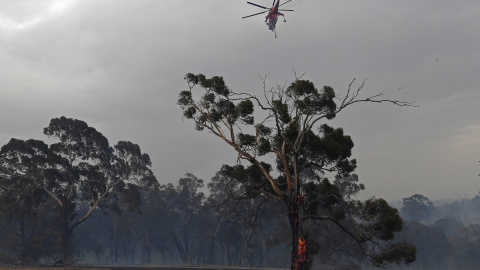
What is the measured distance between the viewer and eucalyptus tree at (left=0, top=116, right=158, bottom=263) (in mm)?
64062

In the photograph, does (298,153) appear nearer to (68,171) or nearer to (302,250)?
(302,250)

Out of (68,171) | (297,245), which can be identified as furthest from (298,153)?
(68,171)

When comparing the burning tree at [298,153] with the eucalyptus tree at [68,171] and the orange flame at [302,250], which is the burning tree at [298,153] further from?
the eucalyptus tree at [68,171]

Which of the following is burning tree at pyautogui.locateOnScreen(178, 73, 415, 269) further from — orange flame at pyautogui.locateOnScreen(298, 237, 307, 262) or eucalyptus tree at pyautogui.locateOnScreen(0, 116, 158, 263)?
eucalyptus tree at pyautogui.locateOnScreen(0, 116, 158, 263)

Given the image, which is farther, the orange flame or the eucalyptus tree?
the eucalyptus tree

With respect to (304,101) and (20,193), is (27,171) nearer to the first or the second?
(20,193)

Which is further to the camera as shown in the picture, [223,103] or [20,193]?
[20,193]

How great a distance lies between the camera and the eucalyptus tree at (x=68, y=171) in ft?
210

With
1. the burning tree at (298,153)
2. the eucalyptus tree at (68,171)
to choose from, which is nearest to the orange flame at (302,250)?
the burning tree at (298,153)

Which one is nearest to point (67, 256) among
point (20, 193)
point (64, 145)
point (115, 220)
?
point (20, 193)

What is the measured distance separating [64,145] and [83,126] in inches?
161

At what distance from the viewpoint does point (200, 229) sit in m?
110

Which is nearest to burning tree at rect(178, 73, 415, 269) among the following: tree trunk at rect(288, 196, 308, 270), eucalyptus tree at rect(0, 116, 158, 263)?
tree trunk at rect(288, 196, 308, 270)

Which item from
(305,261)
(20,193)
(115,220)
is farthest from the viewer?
(115,220)
